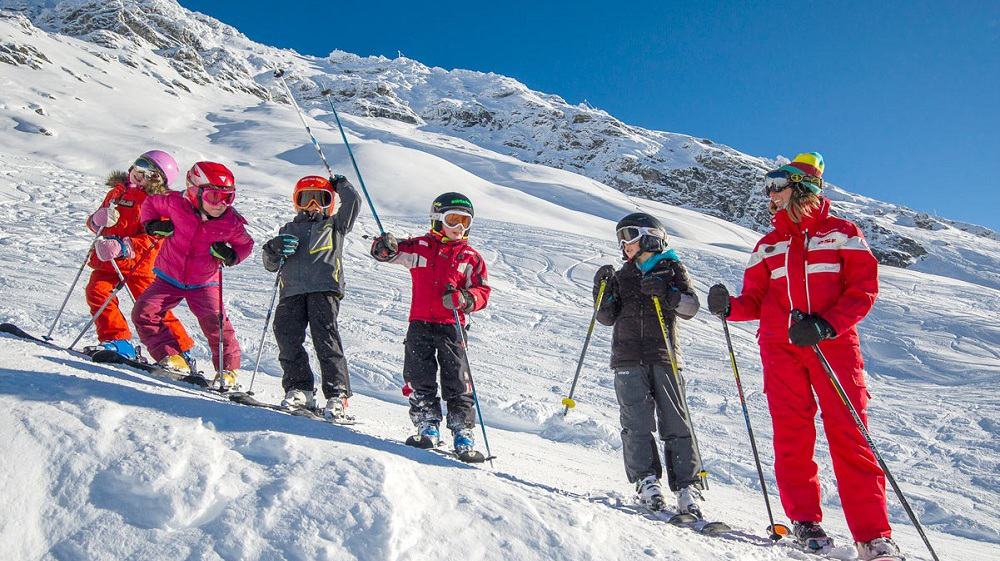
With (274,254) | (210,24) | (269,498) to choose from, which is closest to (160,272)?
(274,254)

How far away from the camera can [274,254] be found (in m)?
4.19

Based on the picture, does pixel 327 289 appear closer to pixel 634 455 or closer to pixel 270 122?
pixel 634 455

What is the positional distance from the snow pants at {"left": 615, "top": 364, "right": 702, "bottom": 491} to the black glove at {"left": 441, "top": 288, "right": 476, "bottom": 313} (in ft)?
3.42

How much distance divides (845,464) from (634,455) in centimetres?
107

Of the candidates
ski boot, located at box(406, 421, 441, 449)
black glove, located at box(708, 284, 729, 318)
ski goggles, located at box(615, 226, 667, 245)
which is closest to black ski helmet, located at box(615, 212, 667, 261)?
ski goggles, located at box(615, 226, 667, 245)

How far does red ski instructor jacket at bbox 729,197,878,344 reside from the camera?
10.9ft

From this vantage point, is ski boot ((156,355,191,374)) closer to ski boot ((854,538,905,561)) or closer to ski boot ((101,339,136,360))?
ski boot ((101,339,136,360))

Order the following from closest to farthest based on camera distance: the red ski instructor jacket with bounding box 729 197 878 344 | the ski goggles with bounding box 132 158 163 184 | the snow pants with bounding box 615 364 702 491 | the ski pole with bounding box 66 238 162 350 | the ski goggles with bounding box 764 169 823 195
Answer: the red ski instructor jacket with bounding box 729 197 878 344
the snow pants with bounding box 615 364 702 491
the ski goggles with bounding box 764 169 823 195
the ski pole with bounding box 66 238 162 350
the ski goggles with bounding box 132 158 163 184

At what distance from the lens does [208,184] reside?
15.5ft

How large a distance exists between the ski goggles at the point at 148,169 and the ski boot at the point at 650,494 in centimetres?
462

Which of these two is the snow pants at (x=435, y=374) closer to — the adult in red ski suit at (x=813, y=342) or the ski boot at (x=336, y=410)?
the ski boot at (x=336, y=410)

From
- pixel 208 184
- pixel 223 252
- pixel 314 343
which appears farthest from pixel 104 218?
pixel 314 343

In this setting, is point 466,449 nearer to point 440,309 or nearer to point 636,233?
point 440,309

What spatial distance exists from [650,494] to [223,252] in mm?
3252
